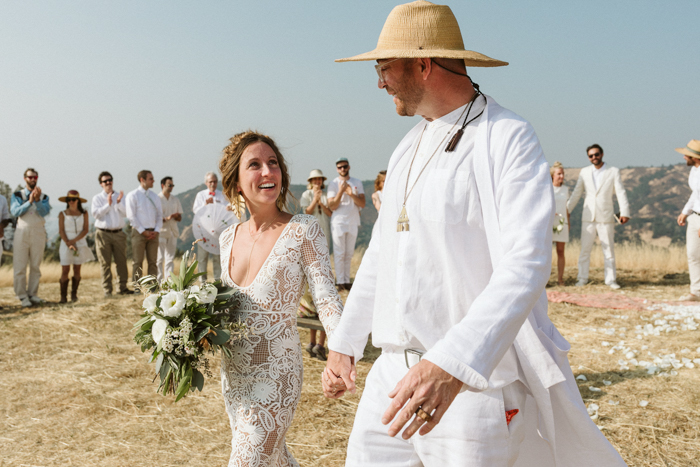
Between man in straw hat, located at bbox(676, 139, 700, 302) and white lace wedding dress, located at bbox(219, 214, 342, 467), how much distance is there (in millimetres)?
8383

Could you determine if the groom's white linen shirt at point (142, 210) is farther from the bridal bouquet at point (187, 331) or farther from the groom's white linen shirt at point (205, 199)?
the bridal bouquet at point (187, 331)

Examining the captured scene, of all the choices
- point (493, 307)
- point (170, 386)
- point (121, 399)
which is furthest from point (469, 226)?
point (121, 399)

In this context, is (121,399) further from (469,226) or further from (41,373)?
(469,226)

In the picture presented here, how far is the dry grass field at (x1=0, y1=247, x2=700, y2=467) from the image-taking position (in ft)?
15.1

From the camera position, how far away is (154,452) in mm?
4691

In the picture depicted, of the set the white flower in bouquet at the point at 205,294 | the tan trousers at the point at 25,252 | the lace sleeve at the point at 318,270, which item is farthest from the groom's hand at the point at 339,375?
the tan trousers at the point at 25,252

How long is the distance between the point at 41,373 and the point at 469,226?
6885 millimetres

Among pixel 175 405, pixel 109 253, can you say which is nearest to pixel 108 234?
pixel 109 253

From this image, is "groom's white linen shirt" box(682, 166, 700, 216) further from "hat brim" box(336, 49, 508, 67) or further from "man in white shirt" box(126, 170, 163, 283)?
"man in white shirt" box(126, 170, 163, 283)

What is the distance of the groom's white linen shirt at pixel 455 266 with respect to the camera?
4.82ft

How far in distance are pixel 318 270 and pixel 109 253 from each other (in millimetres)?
9902

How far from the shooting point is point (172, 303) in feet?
9.81

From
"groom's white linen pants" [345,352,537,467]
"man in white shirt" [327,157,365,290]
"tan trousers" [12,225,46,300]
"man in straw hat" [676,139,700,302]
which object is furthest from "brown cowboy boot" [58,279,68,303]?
"man in straw hat" [676,139,700,302]

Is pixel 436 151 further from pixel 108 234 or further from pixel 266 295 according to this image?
pixel 108 234
